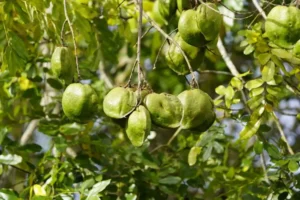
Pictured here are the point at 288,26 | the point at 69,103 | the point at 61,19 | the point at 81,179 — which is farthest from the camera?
the point at 81,179

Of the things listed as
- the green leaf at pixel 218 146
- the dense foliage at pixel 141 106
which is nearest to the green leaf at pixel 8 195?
the dense foliage at pixel 141 106

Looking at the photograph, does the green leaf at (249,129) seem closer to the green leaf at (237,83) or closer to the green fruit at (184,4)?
the green leaf at (237,83)

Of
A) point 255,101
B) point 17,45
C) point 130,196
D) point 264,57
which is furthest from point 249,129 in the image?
point 17,45

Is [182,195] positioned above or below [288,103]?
above

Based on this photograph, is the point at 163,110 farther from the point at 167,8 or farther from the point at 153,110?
the point at 167,8

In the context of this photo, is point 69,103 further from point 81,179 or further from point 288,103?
point 288,103

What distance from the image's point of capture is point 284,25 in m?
1.28

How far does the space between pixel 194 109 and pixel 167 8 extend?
0.39 metres

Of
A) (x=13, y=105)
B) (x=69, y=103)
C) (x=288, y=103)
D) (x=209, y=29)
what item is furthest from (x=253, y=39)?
(x=288, y=103)

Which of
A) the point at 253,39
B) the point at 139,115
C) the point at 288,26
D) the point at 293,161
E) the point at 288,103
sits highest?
the point at 288,26

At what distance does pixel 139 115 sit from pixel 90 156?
2.62 feet

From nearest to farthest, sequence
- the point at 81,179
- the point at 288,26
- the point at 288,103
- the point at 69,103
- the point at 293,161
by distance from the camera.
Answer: the point at 288,26, the point at 69,103, the point at 293,161, the point at 81,179, the point at 288,103

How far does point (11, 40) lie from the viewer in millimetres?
1791

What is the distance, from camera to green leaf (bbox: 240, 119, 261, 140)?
68.6 inches
